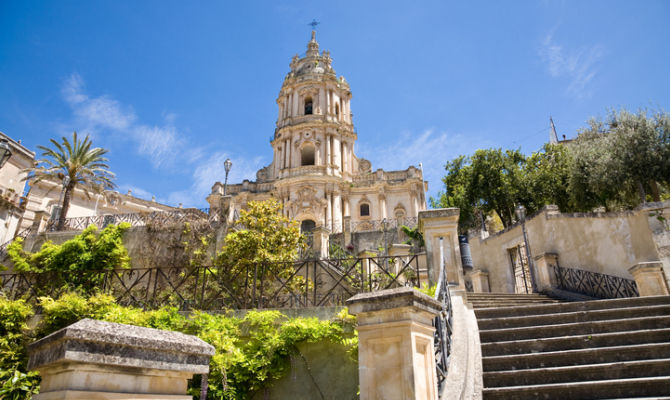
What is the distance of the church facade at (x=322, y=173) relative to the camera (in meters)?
37.0

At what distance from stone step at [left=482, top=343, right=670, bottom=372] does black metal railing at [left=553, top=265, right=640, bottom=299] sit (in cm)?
851

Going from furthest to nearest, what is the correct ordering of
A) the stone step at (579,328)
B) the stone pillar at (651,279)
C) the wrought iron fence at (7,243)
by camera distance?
the wrought iron fence at (7,243) < the stone pillar at (651,279) < the stone step at (579,328)

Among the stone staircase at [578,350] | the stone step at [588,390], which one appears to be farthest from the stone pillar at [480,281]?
the stone step at [588,390]

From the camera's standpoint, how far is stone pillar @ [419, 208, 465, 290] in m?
8.98

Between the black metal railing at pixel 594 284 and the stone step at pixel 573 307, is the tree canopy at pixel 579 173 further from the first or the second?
the stone step at pixel 573 307

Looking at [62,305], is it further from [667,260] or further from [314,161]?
[314,161]

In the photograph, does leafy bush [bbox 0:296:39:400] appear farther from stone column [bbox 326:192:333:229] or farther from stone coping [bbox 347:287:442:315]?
stone column [bbox 326:192:333:229]

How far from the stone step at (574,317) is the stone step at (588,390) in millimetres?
2066

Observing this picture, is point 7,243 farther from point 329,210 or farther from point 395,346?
point 395,346

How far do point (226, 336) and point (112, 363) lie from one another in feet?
20.3

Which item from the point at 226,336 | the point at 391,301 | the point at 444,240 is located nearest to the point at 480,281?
the point at 444,240

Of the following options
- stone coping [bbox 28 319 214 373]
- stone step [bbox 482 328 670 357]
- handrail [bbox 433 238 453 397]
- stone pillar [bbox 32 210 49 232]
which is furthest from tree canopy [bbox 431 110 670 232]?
stone pillar [bbox 32 210 49 232]

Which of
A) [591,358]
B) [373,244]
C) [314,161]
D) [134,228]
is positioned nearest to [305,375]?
[591,358]

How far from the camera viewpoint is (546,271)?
15.5 metres
